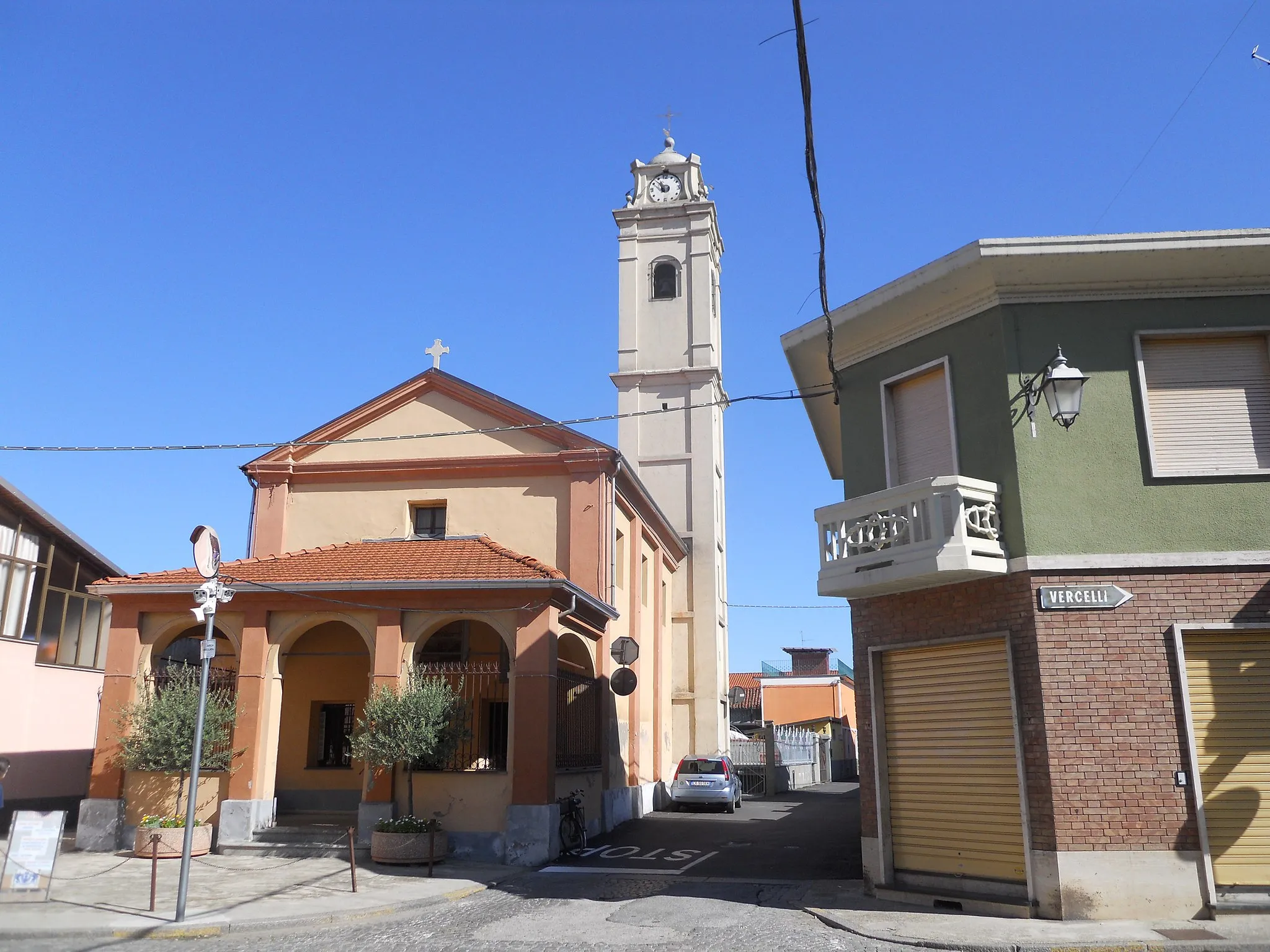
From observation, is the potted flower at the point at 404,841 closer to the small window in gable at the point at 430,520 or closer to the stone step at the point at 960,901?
the stone step at the point at 960,901

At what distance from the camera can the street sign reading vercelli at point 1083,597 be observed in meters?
10.9

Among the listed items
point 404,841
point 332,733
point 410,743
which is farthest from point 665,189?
point 404,841

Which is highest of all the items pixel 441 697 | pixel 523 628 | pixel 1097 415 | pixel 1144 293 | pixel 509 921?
pixel 1144 293

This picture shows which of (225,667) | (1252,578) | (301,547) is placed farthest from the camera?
(301,547)

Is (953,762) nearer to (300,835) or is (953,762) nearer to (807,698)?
(300,835)

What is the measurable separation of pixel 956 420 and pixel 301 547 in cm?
1537

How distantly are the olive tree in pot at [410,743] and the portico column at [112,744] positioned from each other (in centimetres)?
420

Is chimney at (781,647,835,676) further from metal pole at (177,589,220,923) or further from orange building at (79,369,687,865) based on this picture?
metal pole at (177,589,220,923)

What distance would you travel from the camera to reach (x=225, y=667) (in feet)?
65.8

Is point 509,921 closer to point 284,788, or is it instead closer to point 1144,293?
point 1144,293

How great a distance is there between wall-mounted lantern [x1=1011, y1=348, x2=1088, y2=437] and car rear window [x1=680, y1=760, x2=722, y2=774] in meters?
18.0

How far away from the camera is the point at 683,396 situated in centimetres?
3528

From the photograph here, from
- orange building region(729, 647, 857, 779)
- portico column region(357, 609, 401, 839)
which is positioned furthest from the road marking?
orange building region(729, 647, 857, 779)

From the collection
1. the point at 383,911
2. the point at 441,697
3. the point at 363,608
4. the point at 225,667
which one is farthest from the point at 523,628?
the point at 225,667
